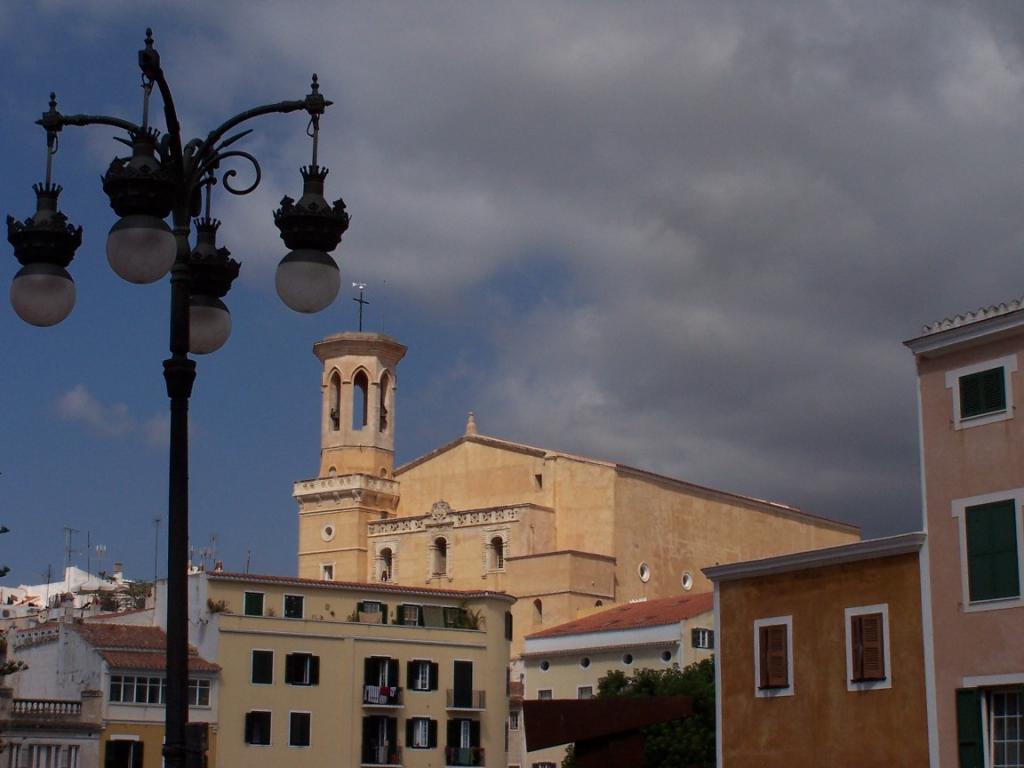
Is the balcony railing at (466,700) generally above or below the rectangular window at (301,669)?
below

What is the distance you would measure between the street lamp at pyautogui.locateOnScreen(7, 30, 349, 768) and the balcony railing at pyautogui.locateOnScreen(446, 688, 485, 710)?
168 ft

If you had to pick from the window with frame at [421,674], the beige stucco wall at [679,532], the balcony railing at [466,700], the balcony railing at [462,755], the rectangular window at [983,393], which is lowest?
the balcony railing at [462,755]

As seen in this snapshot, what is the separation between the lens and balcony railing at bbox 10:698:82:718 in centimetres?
5300

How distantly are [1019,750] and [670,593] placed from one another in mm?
53377

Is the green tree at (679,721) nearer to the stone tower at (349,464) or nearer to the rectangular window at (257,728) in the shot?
the rectangular window at (257,728)

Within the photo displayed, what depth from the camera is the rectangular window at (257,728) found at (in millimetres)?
57438

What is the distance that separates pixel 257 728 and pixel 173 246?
160ft

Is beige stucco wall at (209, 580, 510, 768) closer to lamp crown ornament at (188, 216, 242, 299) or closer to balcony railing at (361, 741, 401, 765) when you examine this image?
balcony railing at (361, 741, 401, 765)

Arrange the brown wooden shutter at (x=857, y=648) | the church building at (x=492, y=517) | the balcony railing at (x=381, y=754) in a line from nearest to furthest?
the brown wooden shutter at (x=857, y=648) < the balcony railing at (x=381, y=754) < the church building at (x=492, y=517)

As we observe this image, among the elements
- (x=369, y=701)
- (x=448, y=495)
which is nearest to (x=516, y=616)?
(x=448, y=495)

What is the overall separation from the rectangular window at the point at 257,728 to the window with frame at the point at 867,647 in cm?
3379

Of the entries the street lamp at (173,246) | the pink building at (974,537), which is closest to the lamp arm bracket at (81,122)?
the street lamp at (173,246)

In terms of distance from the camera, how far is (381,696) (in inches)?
2372

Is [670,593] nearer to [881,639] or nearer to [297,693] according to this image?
[297,693]
